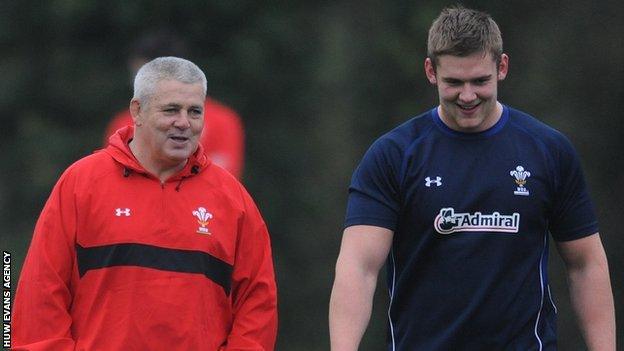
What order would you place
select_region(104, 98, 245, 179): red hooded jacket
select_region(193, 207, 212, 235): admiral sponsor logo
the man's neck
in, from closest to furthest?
1. select_region(193, 207, 212, 235): admiral sponsor logo
2. the man's neck
3. select_region(104, 98, 245, 179): red hooded jacket

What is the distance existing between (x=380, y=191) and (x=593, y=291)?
2.74 feet

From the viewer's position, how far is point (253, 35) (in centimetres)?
1015

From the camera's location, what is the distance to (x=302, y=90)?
1031 cm

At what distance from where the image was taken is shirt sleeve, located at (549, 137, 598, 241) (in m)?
5.82

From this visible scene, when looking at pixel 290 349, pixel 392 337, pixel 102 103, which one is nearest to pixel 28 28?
→ pixel 102 103

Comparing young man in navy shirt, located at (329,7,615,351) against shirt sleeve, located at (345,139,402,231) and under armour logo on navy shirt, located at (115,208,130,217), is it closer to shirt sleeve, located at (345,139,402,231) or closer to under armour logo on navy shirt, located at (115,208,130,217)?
shirt sleeve, located at (345,139,402,231)

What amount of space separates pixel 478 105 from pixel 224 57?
4542 mm

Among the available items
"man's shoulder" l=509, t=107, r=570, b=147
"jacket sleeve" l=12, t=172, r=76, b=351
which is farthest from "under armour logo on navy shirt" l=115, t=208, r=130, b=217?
"man's shoulder" l=509, t=107, r=570, b=147

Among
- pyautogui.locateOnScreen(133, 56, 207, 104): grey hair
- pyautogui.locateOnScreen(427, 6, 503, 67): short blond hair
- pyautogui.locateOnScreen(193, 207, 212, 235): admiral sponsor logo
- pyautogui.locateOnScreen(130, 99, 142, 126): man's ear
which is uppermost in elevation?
pyautogui.locateOnScreen(427, 6, 503, 67): short blond hair

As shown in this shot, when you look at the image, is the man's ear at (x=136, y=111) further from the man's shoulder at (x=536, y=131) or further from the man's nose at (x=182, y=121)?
the man's shoulder at (x=536, y=131)

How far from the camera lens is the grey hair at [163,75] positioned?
615 centimetres

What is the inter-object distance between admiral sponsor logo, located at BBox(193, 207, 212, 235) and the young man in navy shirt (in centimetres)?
54

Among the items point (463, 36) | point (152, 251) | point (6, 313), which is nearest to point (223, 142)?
point (6, 313)

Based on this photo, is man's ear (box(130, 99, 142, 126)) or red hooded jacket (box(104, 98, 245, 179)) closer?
man's ear (box(130, 99, 142, 126))
